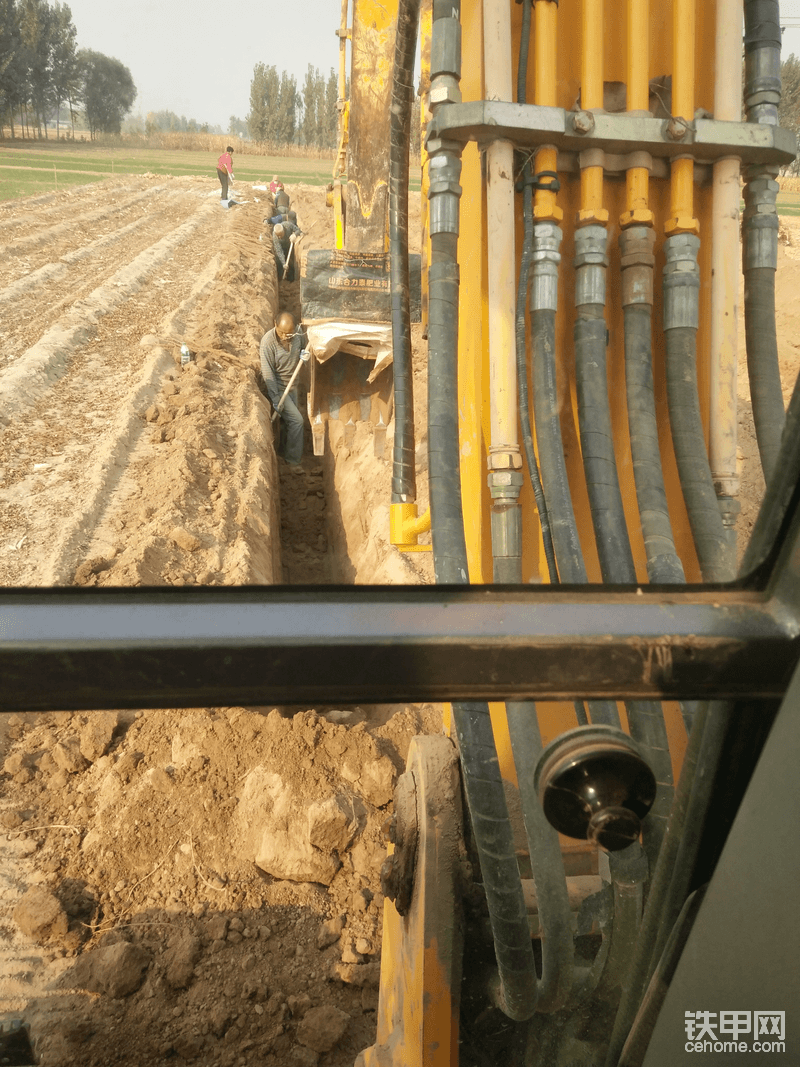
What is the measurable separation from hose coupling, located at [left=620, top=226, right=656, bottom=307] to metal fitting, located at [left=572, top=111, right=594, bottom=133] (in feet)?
0.80

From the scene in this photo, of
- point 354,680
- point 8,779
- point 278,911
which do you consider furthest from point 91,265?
point 354,680

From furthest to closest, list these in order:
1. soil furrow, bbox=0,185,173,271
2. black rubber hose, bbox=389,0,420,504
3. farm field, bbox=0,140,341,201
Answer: farm field, bbox=0,140,341,201 → soil furrow, bbox=0,185,173,271 → black rubber hose, bbox=389,0,420,504

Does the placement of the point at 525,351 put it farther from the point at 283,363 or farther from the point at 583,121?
the point at 283,363

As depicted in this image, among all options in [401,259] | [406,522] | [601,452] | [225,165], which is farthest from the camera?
[225,165]

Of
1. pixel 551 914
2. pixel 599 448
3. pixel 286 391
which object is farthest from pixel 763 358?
pixel 286 391

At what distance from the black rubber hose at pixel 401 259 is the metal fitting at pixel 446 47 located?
269mm

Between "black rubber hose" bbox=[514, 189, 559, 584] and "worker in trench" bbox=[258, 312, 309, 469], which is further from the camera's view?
"worker in trench" bbox=[258, 312, 309, 469]

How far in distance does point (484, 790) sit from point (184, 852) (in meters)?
2.28

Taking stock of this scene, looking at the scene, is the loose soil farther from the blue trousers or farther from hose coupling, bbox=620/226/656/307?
the blue trousers

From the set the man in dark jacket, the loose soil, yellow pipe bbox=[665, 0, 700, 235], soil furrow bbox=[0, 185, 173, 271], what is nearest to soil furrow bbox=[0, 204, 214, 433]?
the loose soil

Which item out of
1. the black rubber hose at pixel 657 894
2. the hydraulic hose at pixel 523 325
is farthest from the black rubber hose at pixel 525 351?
the black rubber hose at pixel 657 894

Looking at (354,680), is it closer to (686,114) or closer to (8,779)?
(686,114)

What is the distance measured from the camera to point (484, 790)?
1320mm

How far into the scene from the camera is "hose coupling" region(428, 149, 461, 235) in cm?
157
